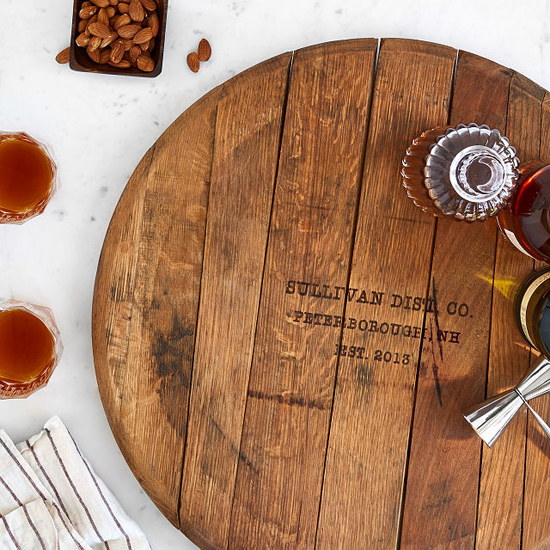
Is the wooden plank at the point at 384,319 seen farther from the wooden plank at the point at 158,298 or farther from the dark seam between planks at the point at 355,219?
the wooden plank at the point at 158,298

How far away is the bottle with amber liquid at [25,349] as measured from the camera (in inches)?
39.5

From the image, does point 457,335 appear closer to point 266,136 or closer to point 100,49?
point 266,136

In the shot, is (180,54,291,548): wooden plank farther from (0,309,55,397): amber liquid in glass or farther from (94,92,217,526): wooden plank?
(0,309,55,397): amber liquid in glass

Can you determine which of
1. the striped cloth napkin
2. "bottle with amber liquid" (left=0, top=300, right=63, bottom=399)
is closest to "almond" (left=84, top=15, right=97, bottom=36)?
"bottle with amber liquid" (left=0, top=300, right=63, bottom=399)

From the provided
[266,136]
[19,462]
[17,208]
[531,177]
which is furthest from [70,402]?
[531,177]

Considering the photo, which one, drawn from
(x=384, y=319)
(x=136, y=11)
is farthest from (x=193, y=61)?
(x=384, y=319)

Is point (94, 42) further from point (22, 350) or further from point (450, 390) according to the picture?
point (450, 390)

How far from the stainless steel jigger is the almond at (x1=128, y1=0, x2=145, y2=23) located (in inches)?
36.6

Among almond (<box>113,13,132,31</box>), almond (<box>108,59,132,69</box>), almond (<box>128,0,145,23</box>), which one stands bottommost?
almond (<box>108,59,132,69</box>)

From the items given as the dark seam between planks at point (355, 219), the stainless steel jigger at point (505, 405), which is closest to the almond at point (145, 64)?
the dark seam between planks at point (355, 219)

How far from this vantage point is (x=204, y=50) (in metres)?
1.07

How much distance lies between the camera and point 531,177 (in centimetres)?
91

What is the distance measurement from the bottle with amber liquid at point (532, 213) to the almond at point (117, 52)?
0.75 metres

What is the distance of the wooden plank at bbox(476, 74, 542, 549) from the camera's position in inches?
38.2
